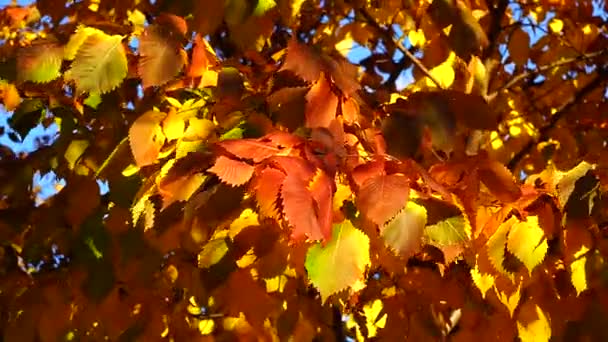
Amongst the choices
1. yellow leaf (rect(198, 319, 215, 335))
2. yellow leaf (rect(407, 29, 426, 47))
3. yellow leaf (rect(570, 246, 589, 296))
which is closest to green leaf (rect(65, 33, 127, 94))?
yellow leaf (rect(570, 246, 589, 296))

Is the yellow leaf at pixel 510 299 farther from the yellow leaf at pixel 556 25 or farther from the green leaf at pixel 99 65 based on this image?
the yellow leaf at pixel 556 25

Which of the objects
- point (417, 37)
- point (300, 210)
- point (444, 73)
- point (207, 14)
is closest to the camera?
point (300, 210)

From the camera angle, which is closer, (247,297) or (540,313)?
(540,313)

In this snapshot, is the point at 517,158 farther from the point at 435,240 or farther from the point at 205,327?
the point at 435,240

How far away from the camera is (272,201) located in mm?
1067

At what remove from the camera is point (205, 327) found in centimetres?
220

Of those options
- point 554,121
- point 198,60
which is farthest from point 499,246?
point 554,121

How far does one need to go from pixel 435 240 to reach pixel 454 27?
80cm

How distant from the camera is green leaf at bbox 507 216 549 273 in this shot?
1299mm

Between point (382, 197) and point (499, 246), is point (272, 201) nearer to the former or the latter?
point (382, 197)

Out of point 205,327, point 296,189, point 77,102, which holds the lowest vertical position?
point 205,327

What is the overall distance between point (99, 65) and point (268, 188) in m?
0.47


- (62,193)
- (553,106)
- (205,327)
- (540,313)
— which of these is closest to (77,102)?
(62,193)

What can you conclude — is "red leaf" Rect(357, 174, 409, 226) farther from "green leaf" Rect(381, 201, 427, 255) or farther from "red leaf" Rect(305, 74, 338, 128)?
"red leaf" Rect(305, 74, 338, 128)
